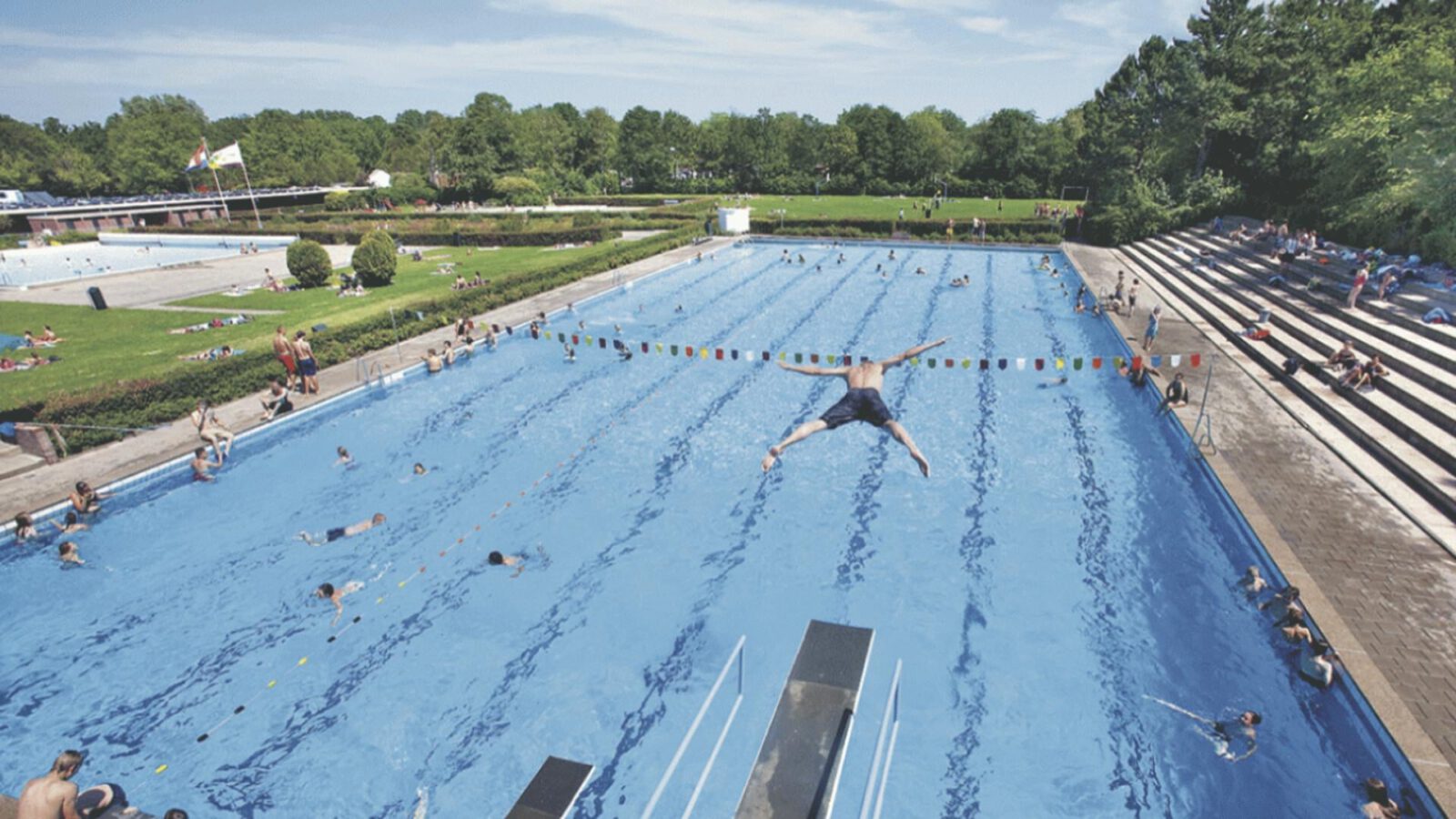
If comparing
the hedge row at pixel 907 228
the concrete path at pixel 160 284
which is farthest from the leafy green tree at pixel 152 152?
the hedge row at pixel 907 228

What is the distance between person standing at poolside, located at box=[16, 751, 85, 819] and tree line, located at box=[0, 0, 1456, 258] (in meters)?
30.5

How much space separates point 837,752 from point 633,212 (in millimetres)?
57081

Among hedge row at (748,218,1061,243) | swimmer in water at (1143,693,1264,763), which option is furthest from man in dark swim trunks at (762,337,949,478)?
hedge row at (748,218,1061,243)

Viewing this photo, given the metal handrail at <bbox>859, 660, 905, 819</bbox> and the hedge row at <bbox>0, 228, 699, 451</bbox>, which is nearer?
the metal handrail at <bbox>859, 660, 905, 819</bbox>

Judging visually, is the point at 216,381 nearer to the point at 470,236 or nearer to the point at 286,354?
the point at 286,354

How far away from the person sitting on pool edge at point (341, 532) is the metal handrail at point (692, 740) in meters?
8.02

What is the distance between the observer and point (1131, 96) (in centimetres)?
5291

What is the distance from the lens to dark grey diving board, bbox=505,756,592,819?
570 centimetres

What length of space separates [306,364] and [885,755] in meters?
18.3

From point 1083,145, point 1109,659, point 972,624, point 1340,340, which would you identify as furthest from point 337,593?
point 1083,145

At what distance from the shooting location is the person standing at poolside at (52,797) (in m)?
6.31

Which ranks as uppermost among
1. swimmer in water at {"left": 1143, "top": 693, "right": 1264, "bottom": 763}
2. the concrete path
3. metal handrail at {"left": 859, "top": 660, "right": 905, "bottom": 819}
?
swimmer in water at {"left": 1143, "top": 693, "right": 1264, "bottom": 763}

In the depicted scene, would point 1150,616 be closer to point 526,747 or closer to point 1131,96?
point 526,747

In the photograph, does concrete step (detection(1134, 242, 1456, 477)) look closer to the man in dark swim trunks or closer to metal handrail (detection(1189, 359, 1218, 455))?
metal handrail (detection(1189, 359, 1218, 455))
